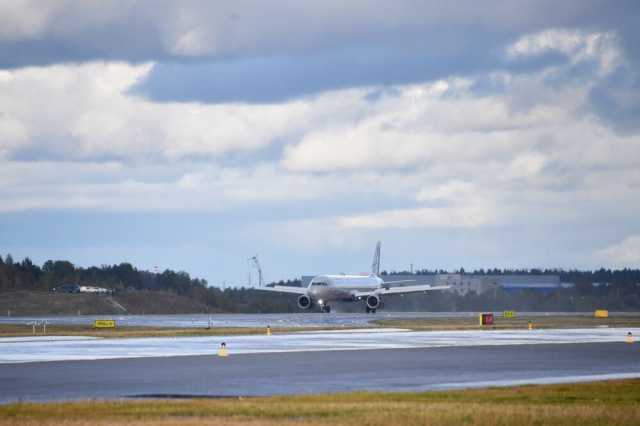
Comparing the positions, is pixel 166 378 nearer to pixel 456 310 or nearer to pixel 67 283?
pixel 456 310

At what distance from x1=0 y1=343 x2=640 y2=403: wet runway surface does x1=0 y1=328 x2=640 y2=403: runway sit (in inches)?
1.3

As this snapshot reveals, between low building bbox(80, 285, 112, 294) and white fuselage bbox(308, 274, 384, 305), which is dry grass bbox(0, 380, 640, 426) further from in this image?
low building bbox(80, 285, 112, 294)

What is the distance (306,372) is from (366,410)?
44.8ft

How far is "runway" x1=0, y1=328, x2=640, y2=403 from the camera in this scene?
123 feet

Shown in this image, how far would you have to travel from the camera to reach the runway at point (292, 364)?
3744 cm

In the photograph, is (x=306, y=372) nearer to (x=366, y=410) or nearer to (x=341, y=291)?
(x=366, y=410)

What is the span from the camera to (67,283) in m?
194

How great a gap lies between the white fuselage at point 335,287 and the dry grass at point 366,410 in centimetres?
11025

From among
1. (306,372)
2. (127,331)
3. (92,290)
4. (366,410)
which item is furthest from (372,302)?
(366,410)

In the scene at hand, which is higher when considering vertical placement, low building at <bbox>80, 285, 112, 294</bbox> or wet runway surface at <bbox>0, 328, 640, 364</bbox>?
low building at <bbox>80, 285, 112, 294</bbox>

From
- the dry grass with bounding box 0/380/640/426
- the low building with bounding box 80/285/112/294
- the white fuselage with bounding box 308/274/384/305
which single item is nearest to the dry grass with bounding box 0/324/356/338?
the dry grass with bounding box 0/380/640/426

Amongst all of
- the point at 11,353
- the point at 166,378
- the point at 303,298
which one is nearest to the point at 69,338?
the point at 11,353

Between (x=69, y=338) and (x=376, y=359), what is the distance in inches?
1123

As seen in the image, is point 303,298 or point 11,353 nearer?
A: point 11,353
